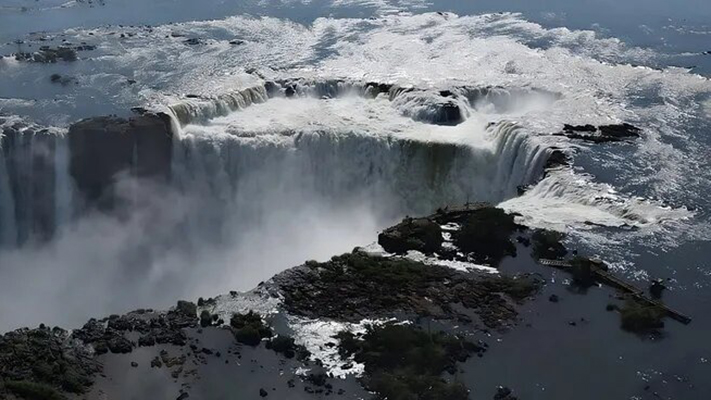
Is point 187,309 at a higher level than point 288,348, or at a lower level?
higher

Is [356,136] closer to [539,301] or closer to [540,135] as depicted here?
[540,135]

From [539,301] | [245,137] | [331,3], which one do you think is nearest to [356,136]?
[245,137]

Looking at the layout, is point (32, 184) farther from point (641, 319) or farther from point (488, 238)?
point (641, 319)

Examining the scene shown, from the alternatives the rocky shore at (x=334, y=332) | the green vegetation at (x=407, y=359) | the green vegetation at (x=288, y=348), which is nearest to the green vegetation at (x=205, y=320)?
the rocky shore at (x=334, y=332)

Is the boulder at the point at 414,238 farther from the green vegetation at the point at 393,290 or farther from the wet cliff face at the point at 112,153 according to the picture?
the wet cliff face at the point at 112,153

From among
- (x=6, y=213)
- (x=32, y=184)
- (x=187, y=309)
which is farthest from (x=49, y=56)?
(x=187, y=309)

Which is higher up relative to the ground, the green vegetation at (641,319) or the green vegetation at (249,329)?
the green vegetation at (641,319)
